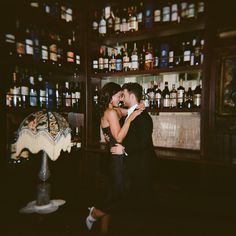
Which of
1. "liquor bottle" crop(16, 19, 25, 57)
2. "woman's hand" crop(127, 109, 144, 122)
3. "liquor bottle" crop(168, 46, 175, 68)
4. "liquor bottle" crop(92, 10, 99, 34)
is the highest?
"liquor bottle" crop(92, 10, 99, 34)

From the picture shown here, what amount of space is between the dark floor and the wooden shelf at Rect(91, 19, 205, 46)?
1.59 meters

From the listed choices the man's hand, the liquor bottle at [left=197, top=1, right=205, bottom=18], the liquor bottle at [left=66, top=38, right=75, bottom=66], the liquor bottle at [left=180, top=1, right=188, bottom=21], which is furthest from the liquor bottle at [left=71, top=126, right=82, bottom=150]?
the liquor bottle at [left=197, top=1, right=205, bottom=18]

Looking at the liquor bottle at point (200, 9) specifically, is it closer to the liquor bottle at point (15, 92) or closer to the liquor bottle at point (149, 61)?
the liquor bottle at point (149, 61)

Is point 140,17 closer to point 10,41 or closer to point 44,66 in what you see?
point 44,66

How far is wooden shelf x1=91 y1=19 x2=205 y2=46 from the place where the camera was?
8.04 ft

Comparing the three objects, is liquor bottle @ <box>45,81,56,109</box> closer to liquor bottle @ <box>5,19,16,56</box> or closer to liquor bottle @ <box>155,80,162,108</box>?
liquor bottle @ <box>5,19,16,56</box>

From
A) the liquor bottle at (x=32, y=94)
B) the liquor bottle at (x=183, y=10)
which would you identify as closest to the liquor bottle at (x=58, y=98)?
the liquor bottle at (x=32, y=94)

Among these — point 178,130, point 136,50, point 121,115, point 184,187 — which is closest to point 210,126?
point 178,130

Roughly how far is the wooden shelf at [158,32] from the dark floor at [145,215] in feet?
5.23

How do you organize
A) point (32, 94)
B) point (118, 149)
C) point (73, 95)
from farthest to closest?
point (73, 95), point (32, 94), point (118, 149)

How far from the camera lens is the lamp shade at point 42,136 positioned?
188 cm

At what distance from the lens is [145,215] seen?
2.59 metres

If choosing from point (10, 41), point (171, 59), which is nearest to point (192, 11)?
point (171, 59)

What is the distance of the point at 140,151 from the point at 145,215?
2.81 feet
